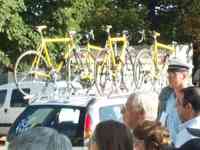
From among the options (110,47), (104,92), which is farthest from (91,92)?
(110,47)

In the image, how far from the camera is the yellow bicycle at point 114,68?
1498 cm

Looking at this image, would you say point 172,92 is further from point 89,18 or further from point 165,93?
point 89,18

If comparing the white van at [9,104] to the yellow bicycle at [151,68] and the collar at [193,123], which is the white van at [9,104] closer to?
the yellow bicycle at [151,68]

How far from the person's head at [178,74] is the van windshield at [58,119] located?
314cm

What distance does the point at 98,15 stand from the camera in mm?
29812

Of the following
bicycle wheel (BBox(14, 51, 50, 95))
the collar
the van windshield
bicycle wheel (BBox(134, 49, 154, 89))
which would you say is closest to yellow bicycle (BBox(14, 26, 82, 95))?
bicycle wheel (BBox(14, 51, 50, 95))

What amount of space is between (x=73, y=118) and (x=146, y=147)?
5405 millimetres

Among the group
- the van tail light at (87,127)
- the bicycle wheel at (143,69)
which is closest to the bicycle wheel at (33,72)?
the bicycle wheel at (143,69)

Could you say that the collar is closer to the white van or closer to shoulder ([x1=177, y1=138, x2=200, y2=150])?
shoulder ([x1=177, y1=138, x2=200, y2=150])

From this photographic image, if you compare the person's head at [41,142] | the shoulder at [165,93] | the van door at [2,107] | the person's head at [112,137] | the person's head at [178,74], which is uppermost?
the person's head at [178,74]

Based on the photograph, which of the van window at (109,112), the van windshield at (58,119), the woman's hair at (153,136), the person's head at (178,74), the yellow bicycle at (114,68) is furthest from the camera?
the yellow bicycle at (114,68)

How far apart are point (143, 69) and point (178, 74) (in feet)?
35.0

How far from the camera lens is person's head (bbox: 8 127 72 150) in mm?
3004

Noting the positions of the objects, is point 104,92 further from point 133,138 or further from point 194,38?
point 194,38
